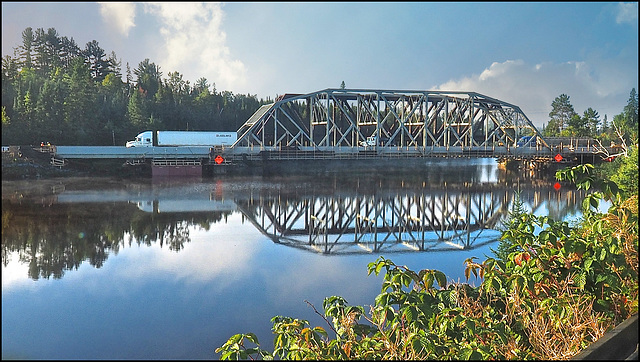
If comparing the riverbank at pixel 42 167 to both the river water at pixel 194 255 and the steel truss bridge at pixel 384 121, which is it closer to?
the river water at pixel 194 255

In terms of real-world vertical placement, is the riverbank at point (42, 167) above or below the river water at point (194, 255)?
above

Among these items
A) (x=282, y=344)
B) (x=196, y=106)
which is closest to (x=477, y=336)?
(x=282, y=344)

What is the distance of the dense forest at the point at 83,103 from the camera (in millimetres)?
32094

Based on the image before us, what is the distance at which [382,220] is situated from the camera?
18.2m

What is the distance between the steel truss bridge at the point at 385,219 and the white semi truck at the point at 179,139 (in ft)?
75.4

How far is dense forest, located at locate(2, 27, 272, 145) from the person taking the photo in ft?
105

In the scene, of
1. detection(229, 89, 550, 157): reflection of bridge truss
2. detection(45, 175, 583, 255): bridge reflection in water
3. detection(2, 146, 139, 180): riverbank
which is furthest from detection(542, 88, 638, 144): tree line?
detection(2, 146, 139, 180): riverbank

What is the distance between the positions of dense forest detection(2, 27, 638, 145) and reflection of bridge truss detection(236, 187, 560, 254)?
6.68 meters

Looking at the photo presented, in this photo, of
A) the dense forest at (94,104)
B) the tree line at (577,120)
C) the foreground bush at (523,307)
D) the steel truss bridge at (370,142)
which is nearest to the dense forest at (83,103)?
the dense forest at (94,104)

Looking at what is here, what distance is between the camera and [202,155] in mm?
36812

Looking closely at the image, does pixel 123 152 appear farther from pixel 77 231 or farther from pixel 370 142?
pixel 370 142

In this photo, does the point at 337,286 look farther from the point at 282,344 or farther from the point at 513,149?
the point at 513,149

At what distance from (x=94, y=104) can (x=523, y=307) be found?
46.1 meters

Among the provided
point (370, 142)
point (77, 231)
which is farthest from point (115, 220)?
point (370, 142)
